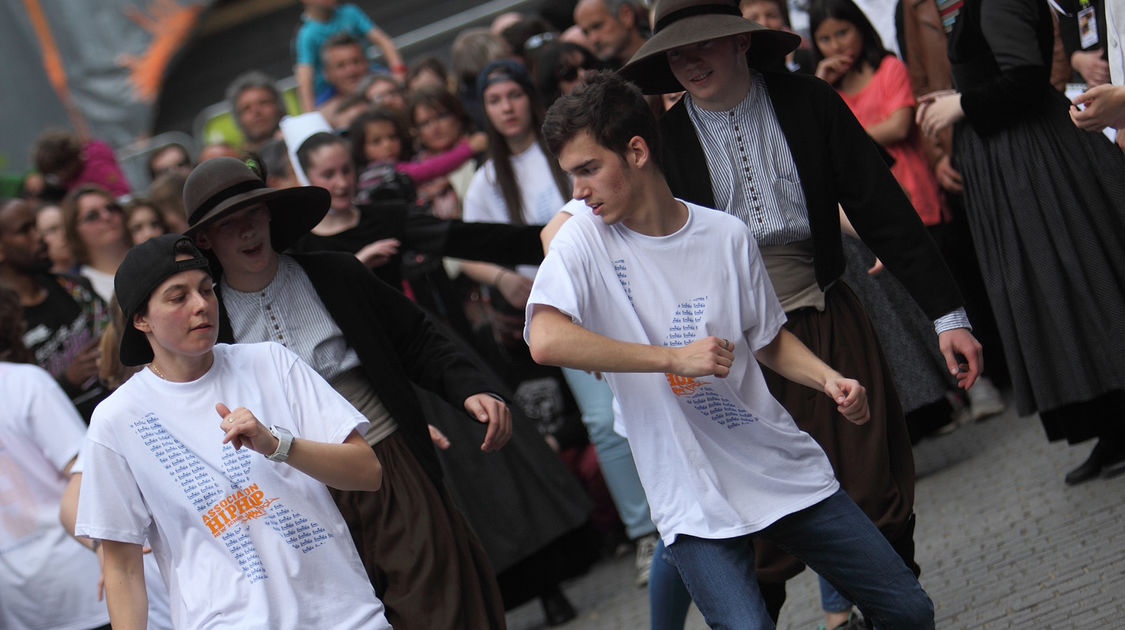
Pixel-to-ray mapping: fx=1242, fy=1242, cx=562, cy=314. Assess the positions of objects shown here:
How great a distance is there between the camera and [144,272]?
3.36 meters

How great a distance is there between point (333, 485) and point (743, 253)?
1.30 metres

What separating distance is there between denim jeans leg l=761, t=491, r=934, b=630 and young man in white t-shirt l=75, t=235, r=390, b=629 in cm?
119

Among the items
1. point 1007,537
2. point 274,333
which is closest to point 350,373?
point 274,333

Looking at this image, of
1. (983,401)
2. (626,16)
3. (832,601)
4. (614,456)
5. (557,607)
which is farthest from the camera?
(626,16)

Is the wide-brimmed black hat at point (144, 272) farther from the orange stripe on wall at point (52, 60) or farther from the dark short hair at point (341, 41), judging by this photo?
the orange stripe on wall at point (52, 60)

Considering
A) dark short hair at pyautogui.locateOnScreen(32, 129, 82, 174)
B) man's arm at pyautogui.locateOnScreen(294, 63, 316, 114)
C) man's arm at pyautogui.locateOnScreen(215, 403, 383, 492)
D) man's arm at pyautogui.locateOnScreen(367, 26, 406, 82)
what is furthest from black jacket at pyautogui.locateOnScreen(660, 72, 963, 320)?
man's arm at pyautogui.locateOnScreen(294, 63, 316, 114)

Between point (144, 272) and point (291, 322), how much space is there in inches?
29.8

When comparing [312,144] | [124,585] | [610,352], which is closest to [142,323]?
[124,585]

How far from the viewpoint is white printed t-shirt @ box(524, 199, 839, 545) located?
11.1 feet

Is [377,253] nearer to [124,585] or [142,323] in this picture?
[142,323]

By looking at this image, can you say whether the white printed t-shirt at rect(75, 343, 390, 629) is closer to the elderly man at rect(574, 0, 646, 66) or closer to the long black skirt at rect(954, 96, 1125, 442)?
the long black skirt at rect(954, 96, 1125, 442)

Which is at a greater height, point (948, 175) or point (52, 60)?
point (52, 60)

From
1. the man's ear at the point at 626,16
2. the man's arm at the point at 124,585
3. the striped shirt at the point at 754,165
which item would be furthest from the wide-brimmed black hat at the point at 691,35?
the man's ear at the point at 626,16

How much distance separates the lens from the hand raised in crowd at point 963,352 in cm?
382
